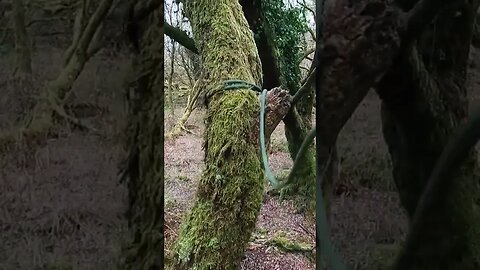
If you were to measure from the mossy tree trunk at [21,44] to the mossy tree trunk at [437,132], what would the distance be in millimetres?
517

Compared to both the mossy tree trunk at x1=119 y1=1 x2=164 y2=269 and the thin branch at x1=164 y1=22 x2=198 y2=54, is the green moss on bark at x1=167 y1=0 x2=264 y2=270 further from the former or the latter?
the mossy tree trunk at x1=119 y1=1 x2=164 y2=269

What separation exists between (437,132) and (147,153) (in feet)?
1.41

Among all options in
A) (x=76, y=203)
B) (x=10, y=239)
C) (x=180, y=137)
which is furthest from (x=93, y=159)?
(x=180, y=137)

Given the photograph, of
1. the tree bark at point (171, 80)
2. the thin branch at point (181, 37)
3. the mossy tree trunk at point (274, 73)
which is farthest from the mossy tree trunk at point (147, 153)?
the mossy tree trunk at point (274, 73)

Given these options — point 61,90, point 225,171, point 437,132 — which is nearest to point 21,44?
point 61,90

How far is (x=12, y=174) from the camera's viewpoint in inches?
31.5

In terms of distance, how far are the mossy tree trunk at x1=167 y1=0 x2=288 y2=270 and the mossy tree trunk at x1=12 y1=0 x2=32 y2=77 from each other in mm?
1184

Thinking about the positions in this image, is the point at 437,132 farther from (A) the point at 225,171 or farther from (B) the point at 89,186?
(A) the point at 225,171

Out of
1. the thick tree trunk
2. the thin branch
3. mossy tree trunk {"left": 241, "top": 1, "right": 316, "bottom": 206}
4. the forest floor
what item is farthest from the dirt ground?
mossy tree trunk {"left": 241, "top": 1, "right": 316, "bottom": 206}

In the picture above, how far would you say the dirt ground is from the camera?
2.61 feet

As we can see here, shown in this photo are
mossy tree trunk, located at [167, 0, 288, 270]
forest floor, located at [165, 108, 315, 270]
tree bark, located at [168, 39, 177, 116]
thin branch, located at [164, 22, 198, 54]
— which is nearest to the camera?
mossy tree trunk, located at [167, 0, 288, 270]

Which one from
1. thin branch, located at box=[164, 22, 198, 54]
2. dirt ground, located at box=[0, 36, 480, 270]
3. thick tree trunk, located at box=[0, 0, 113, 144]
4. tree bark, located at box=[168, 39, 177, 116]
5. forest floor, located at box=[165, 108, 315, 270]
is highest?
thin branch, located at box=[164, 22, 198, 54]

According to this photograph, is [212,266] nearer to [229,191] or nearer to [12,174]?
[229,191]

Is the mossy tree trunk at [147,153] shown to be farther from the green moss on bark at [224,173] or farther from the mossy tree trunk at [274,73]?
the mossy tree trunk at [274,73]
